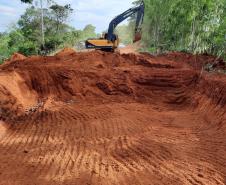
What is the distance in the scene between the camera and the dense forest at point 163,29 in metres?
25.4

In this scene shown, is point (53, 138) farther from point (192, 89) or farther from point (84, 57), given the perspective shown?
point (84, 57)

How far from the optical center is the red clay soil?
25.2 ft

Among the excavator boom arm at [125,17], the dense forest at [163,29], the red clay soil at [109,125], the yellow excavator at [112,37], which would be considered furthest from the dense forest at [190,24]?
the red clay soil at [109,125]

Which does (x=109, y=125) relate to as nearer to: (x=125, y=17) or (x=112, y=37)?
(x=112, y=37)

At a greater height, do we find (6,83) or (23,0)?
(23,0)

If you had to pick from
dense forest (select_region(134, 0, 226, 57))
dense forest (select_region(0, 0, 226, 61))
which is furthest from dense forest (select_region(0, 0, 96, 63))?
dense forest (select_region(134, 0, 226, 57))

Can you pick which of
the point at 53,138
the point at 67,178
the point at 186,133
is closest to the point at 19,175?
the point at 67,178

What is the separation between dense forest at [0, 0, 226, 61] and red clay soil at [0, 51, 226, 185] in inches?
200

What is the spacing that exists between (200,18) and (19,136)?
742 inches

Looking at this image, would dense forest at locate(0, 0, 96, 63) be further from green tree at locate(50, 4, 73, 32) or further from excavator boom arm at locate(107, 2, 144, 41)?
excavator boom arm at locate(107, 2, 144, 41)

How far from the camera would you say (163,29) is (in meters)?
36.9

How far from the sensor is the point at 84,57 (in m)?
20.0

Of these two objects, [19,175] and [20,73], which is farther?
[20,73]

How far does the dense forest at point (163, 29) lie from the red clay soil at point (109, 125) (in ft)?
16.6
